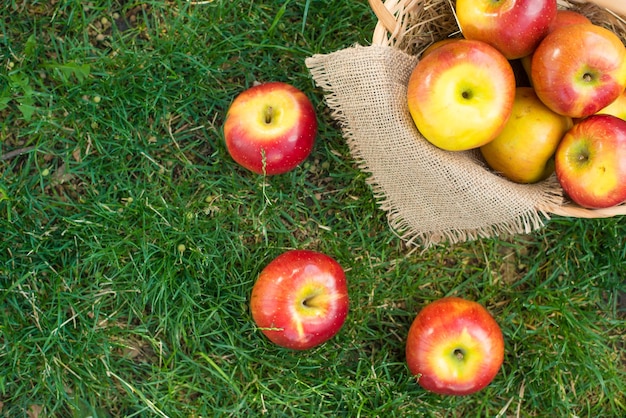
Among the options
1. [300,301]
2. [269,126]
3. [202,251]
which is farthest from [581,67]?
[202,251]

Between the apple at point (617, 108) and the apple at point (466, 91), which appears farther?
the apple at point (617, 108)

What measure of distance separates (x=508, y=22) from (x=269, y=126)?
860 mm

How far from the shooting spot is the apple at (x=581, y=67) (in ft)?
6.68

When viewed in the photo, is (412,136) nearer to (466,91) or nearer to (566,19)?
(466,91)

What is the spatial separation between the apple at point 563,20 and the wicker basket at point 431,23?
93mm

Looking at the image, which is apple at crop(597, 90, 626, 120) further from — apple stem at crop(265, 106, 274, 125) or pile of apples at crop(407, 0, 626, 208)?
apple stem at crop(265, 106, 274, 125)

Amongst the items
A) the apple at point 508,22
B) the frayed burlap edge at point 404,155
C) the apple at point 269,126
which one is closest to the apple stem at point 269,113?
the apple at point 269,126

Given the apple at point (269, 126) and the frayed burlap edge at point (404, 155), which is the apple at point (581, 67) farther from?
the apple at point (269, 126)

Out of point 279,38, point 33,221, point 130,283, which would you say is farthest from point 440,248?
point 33,221

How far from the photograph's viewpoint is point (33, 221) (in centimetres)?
251

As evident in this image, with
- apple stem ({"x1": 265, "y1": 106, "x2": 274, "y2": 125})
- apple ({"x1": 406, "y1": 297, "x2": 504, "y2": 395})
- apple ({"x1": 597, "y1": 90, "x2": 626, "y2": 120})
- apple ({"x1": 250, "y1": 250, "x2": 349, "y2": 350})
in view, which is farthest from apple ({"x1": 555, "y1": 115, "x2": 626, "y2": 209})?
apple stem ({"x1": 265, "y1": 106, "x2": 274, "y2": 125})

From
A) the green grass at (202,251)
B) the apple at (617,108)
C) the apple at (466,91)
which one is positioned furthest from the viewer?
the green grass at (202,251)

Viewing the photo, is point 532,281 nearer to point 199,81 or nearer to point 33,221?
point 199,81

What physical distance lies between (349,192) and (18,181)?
1.30 m
